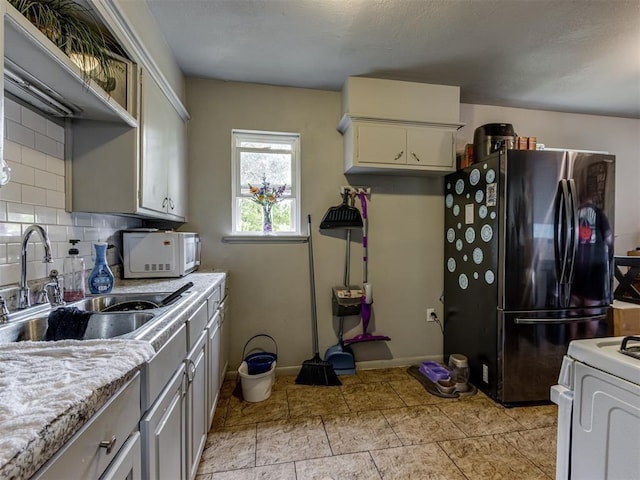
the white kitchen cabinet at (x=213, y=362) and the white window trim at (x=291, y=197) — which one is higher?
the white window trim at (x=291, y=197)

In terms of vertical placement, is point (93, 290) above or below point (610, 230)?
below

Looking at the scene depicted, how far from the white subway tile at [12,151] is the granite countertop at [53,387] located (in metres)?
0.82

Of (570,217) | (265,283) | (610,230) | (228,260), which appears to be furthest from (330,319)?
(610,230)

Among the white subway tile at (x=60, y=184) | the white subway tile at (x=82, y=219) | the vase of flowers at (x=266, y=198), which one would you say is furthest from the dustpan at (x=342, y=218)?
the white subway tile at (x=60, y=184)

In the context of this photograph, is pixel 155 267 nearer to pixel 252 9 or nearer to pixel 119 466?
pixel 119 466

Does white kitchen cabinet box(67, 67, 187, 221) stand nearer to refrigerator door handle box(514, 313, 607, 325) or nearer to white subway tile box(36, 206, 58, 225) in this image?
white subway tile box(36, 206, 58, 225)

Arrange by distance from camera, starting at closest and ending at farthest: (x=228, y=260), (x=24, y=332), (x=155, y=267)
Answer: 1. (x=24, y=332)
2. (x=155, y=267)
3. (x=228, y=260)

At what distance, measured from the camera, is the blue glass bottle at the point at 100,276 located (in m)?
1.48

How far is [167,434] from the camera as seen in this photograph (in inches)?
39.3

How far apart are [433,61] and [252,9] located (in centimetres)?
132

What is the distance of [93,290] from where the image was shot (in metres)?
1.48

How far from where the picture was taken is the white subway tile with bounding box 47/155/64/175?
4.56 feet

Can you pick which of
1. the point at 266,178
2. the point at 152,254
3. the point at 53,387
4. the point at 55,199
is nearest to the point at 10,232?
the point at 55,199

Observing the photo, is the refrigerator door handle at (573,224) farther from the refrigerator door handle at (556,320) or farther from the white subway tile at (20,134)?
the white subway tile at (20,134)
